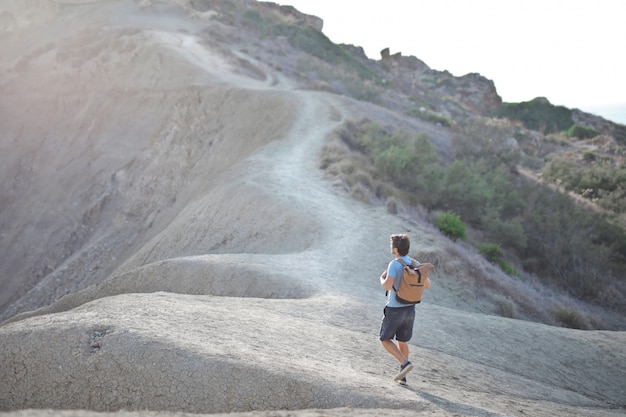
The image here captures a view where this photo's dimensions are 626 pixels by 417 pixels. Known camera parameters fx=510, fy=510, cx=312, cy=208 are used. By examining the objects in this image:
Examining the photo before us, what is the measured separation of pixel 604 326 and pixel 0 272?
2523cm

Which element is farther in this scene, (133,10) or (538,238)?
(133,10)

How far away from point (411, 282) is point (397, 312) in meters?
0.45

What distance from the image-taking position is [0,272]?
79.7 feet

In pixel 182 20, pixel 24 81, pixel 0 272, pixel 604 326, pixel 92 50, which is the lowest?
pixel 0 272

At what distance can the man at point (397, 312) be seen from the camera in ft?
19.6

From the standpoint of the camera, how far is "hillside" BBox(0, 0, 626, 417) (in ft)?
17.7

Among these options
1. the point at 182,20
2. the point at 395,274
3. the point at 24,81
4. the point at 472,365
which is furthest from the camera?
the point at 182,20

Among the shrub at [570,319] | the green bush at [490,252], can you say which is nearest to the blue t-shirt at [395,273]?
the shrub at [570,319]

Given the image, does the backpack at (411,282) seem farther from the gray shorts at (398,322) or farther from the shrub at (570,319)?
the shrub at (570,319)

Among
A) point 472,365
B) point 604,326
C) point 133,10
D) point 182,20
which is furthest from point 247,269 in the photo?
point 133,10

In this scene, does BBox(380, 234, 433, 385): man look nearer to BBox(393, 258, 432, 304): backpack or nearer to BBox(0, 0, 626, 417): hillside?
BBox(393, 258, 432, 304): backpack

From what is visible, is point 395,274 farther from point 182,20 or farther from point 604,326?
point 182,20

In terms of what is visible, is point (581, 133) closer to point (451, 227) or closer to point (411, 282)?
point (451, 227)

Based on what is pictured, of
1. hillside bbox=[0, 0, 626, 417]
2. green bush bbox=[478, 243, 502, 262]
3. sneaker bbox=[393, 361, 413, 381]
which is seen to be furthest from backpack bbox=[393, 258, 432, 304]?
green bush bbox=[478, 243, 502, 262]
